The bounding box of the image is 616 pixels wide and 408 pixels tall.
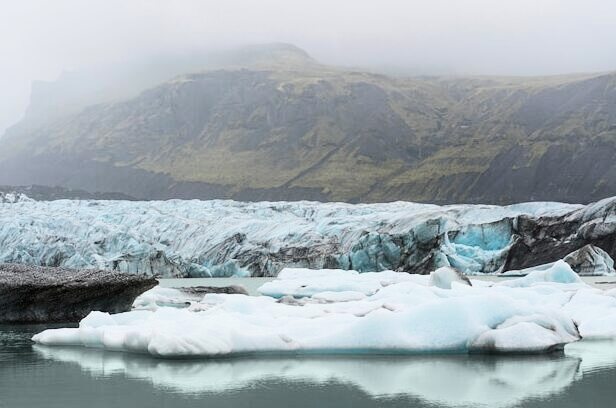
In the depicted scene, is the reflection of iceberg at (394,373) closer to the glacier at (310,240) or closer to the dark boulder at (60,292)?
the dark boulder at (60,292)

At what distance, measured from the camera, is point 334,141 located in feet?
485

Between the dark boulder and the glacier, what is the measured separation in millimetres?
18654

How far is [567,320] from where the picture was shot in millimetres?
11820

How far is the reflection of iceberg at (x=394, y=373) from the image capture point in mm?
8844

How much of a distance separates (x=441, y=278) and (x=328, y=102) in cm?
14078

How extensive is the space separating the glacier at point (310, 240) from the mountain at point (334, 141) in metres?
68.3

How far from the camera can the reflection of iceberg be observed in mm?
8844

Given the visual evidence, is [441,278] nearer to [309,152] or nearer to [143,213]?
[143,213]

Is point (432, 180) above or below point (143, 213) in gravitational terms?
below

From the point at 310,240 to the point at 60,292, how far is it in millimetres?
26583

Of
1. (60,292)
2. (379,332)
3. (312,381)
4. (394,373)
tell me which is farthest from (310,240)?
(312,381)

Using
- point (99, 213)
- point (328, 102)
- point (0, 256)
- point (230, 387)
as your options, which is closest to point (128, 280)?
point (230, 387)

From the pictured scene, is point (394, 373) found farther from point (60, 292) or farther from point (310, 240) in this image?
point (310, 240)

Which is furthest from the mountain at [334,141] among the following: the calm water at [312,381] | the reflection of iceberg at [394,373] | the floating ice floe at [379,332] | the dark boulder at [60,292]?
the calm water at [312,381]
